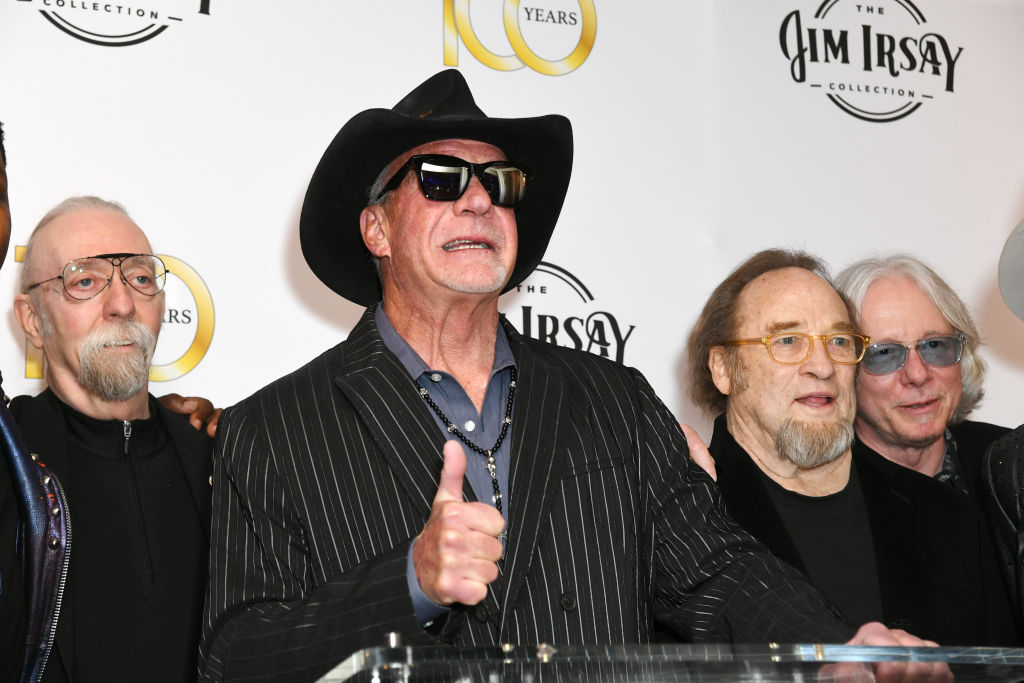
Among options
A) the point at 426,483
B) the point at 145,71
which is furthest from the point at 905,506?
the point at 145,71

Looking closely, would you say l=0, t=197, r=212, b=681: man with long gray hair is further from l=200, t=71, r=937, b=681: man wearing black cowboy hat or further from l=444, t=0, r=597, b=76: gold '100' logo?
l=444, t=0, r=597, b=76: gold '100' logo

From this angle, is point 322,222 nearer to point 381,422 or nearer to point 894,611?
point 381,422

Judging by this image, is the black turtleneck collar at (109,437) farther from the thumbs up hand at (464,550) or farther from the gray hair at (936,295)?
the gray hair at (936,295)

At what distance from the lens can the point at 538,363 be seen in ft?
9.53

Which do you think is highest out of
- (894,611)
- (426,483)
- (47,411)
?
(47,411)

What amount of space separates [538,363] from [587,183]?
1578mm

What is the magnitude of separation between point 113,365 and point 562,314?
159 centimetres

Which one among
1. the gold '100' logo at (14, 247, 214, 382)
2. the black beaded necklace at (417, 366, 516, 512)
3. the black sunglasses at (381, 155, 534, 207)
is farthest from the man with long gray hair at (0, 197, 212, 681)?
the black sunglasses at (381, 155, 534, 207)

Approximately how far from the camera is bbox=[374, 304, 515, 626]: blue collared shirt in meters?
2.67

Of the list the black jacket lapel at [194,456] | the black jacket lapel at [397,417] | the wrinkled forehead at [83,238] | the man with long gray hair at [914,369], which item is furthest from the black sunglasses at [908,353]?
the wrinkled forehead at [83,238]

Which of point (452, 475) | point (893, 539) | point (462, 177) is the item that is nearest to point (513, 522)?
point (452, 475)

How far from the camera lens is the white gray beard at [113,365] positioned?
335cm

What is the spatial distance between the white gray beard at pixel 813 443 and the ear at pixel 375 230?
131 cm

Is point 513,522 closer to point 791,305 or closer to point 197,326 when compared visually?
point 791,305
